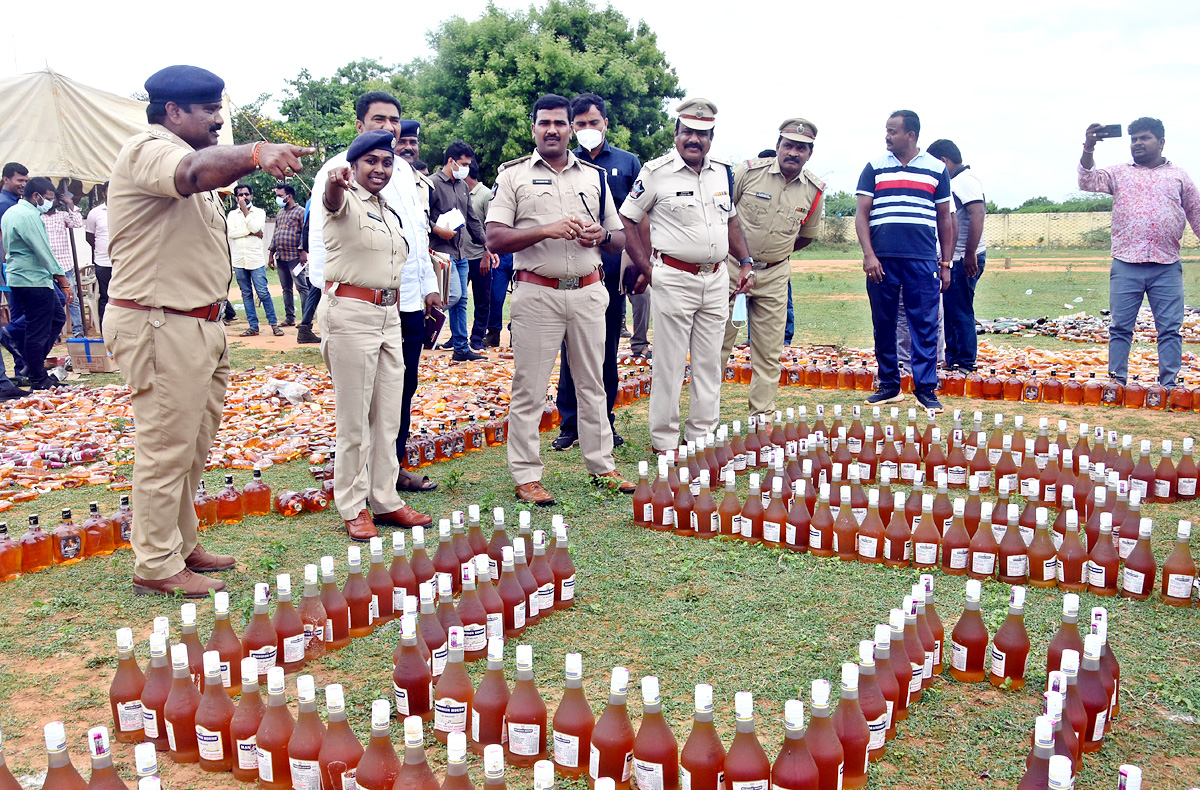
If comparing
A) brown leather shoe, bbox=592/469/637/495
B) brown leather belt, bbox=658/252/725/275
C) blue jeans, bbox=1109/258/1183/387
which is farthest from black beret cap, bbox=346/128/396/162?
blue jeans, bbox=1109/258/1183/387

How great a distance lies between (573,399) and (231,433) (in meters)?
3.48

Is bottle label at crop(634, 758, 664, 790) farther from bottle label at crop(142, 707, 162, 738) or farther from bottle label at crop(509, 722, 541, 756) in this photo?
bottle label at crop(142, 707, 162, 738)

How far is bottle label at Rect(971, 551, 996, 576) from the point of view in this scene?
16.2ft

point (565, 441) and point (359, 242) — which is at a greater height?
point (359, 242)

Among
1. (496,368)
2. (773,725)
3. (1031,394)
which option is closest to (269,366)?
(496,368)

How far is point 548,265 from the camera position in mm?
6391

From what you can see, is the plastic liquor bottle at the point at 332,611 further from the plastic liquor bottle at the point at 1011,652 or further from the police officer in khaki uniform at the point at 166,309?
the plastic liquor bottle at the point at 1011,652

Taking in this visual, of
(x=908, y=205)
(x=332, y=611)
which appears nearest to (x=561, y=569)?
(x=332, y=611)

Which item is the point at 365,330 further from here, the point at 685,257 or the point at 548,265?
the point at 685,257

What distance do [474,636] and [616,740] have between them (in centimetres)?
117

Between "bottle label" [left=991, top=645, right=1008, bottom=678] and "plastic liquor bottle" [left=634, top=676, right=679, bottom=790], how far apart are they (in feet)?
5.40

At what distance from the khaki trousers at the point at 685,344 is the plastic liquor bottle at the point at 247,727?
4502 mm

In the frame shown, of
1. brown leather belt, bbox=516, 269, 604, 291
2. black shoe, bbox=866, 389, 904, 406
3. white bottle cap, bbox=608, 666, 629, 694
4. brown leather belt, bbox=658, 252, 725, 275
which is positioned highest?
brown leather belt, bbox=658, 252, 725, 275

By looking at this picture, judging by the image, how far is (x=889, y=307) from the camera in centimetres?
931
